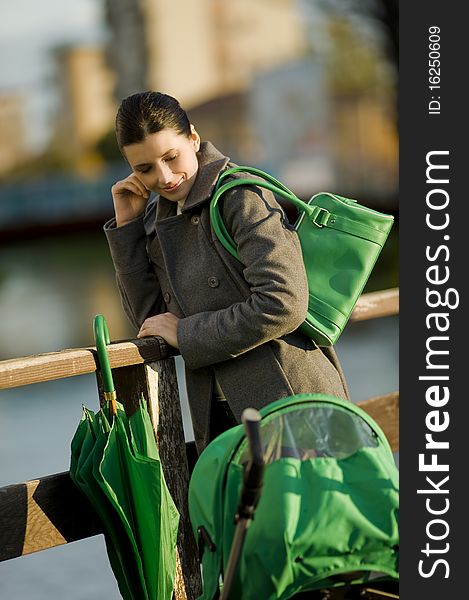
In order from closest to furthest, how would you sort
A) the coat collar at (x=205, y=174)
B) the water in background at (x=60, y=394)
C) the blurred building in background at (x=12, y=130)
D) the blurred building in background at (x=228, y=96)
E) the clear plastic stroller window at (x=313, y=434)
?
1. the clear plastic stroller window at (x=313, y=434)
2. the coat collar at (x=205, y=174)
3. the water in background at (x=60, y=394)
4. the blurred building in background at (x=228, y=96)
5. the blurred building in background at (x=12, y=130)

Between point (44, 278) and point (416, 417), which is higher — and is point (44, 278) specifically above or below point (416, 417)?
above

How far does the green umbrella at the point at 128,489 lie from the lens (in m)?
2.89

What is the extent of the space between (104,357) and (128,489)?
313 millimetres

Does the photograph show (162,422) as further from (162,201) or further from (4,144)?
(4,144)

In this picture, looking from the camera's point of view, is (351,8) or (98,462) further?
(351,8)

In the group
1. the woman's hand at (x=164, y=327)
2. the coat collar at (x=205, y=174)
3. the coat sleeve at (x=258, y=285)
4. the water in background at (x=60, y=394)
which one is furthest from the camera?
the water in background at (x=60, y=394)

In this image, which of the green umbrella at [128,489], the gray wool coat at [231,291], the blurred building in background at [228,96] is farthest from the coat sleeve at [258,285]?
the blurred building in background at [228,96]

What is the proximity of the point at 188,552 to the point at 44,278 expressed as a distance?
92.8ft

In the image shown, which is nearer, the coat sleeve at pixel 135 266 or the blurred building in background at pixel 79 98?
the coat sleeve at pixel 135 266

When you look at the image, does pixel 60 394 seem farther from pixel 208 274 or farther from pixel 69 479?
pixel 208 274

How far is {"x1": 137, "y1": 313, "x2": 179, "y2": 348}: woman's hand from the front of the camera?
3.11 meters

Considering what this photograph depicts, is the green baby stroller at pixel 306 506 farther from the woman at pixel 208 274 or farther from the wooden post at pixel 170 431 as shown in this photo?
the wooden post at pixel 170 431

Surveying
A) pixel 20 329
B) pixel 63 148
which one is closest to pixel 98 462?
pixel 20 329

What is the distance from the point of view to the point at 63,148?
57469mm
